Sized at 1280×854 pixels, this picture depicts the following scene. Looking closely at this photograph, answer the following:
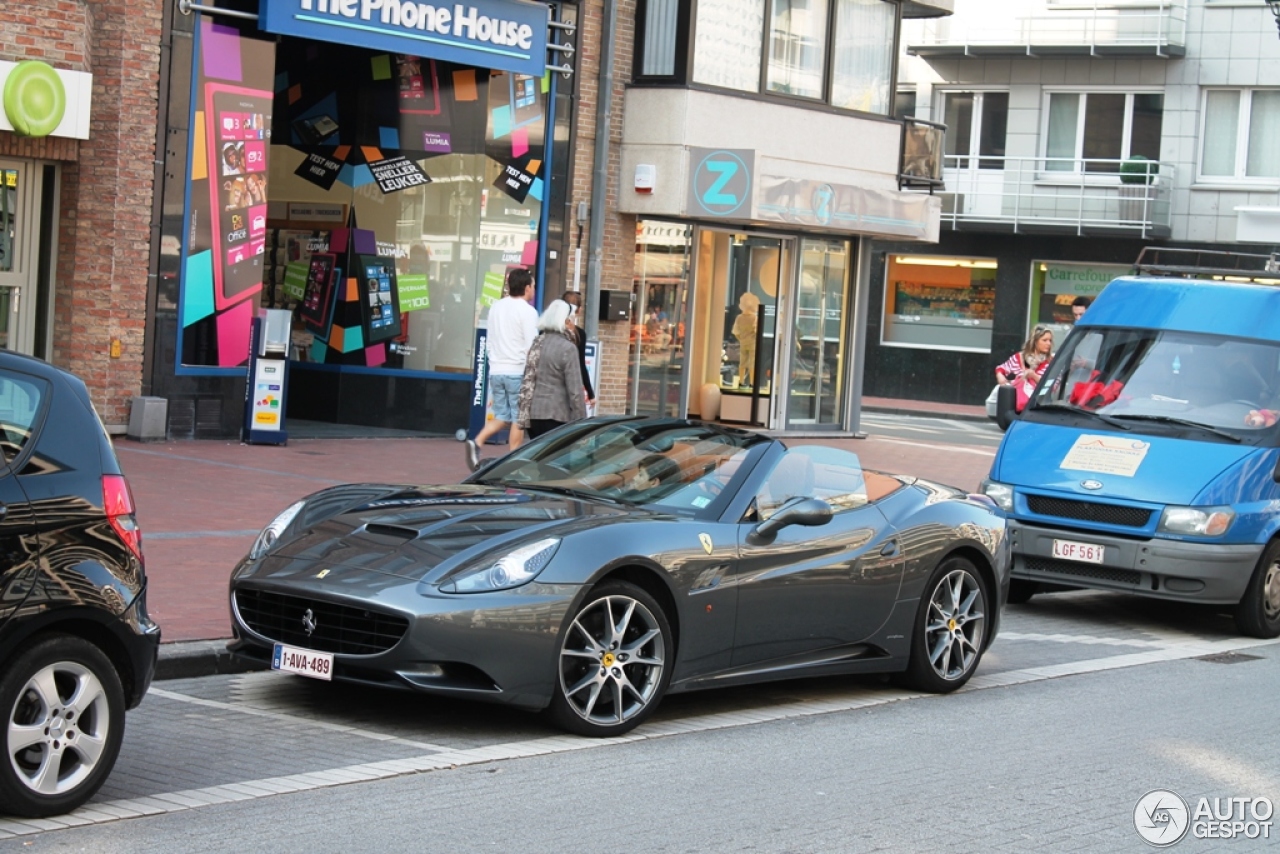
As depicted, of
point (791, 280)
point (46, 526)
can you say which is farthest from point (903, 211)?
point (46, 526)

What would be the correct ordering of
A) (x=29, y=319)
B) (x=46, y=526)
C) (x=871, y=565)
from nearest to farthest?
(x=46, y=526)
(x=871, y=565)
(x=29, y=319)

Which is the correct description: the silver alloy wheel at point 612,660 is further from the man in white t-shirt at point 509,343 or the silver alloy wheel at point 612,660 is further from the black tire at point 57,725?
the man in white t-shirt at point 509,343

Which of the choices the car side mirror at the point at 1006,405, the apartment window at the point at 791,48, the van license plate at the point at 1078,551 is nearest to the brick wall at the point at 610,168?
the apartment window at the point at 791,48

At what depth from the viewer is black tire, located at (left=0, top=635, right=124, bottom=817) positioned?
17.6 ft

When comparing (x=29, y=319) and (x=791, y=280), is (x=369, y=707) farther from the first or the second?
(x=791, y=280)

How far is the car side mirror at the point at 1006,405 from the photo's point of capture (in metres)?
12.8

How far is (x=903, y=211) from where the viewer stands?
79.3 ft

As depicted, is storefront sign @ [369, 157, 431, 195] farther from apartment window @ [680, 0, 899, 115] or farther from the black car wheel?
the black car wheel

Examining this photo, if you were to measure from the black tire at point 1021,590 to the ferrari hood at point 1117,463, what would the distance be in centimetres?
91

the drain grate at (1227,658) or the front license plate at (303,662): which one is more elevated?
the front license plate at (303,662)

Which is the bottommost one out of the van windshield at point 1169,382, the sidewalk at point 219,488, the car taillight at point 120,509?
the sidewalk at point 219,488

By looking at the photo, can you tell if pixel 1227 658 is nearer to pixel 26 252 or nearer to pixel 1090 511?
pixel 1090 511

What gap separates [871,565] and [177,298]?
32.8 feet

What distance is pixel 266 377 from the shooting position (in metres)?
16.9
